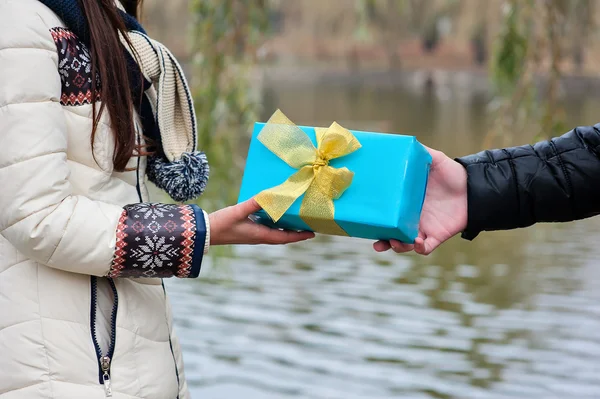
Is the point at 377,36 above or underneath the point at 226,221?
above

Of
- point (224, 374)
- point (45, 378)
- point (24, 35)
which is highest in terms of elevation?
point (24, 35)

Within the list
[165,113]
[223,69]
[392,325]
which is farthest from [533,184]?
[392,325]

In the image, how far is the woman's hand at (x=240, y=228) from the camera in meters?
1.28

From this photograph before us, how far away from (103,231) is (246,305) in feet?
11.6

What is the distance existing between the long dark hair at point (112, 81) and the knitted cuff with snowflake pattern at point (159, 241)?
0.09 m

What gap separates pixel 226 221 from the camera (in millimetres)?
1280

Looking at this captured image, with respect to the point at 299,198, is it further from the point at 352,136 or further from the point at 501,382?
the point at 501,382

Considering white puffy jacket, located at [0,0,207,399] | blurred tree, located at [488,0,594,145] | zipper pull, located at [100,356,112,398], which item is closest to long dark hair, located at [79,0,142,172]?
white puffy jacket, located at [0,0,207,399]

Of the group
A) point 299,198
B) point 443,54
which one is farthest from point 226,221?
point 443,54

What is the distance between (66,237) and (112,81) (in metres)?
0.23

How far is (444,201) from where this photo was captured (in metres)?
1.63

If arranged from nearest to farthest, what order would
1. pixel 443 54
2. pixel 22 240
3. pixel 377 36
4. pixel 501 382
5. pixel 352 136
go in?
pixel 22 240
pixel 352 136
pixel 501 382
pixel 377 36
pixel 443 54

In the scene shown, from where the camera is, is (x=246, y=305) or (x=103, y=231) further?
(x=246, y=305)

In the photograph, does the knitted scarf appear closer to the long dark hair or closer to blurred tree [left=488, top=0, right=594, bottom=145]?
the long dark hair
